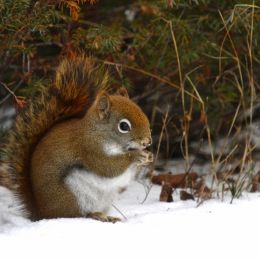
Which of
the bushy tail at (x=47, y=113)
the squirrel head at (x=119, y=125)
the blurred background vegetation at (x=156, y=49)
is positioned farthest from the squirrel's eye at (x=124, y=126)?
the blurred background vegetation at (x=156, y=49)

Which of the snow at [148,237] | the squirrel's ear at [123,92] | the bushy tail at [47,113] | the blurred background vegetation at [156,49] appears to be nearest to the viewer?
the snow at [148,237]

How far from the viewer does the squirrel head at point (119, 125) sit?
300 cm

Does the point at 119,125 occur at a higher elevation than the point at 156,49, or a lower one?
lower

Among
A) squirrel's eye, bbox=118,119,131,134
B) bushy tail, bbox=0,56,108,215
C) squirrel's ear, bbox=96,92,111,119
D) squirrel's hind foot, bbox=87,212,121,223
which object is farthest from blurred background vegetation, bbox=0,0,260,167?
squirrel's hind foot, bbox=87,212,121,223

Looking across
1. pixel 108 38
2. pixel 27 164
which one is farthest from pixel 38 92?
pixel 27 164

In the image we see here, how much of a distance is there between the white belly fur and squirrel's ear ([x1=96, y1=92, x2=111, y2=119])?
227mm

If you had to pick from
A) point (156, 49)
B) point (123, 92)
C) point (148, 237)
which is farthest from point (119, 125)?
point (156, 49)

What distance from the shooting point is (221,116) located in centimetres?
473

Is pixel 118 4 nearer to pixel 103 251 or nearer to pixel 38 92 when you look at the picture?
pixel 38 92

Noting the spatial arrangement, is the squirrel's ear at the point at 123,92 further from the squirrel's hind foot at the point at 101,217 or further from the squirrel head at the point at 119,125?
the squirrel's hind foot at the point at 101,217

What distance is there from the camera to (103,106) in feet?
10.0

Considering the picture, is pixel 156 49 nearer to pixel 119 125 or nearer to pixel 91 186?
pixel 119 125

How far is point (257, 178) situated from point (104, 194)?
1.09m

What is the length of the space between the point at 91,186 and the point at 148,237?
0.31 meters
